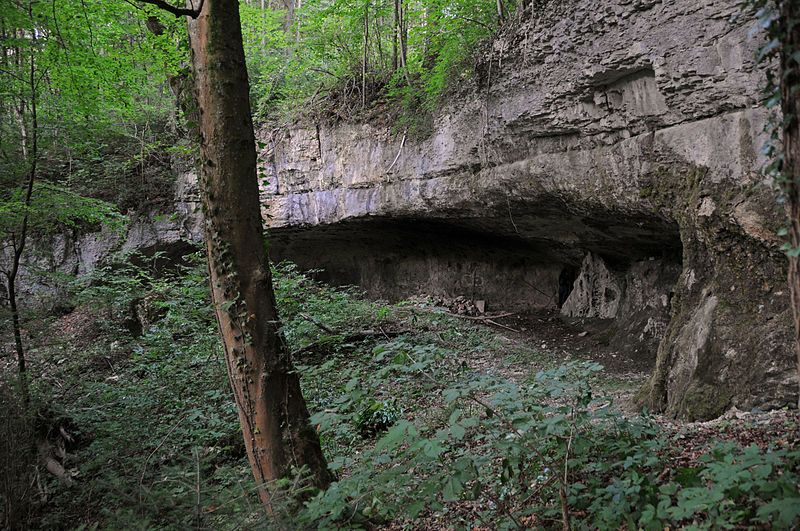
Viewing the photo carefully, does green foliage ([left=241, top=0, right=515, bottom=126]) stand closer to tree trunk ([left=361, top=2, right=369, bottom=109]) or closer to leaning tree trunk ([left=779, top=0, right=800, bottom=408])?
tree trunk ([left=361, top=2, right=369, bottom=109])

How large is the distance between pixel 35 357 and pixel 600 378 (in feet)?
22.5

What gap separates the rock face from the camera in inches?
169

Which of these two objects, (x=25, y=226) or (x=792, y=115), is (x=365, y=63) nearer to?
(x=25, y=226)

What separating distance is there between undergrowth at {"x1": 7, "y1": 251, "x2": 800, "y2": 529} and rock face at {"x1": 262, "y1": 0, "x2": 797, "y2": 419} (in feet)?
4.11

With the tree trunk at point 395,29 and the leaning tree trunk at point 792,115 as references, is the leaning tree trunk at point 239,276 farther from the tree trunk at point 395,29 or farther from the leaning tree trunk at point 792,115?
the tree trunk at point 395,29

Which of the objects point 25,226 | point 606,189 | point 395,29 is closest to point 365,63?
point 395,29

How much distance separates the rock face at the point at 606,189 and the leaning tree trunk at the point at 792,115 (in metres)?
1.88

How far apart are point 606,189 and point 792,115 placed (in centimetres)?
477

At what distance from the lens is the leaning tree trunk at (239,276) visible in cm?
305

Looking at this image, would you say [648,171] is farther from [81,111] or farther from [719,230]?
[81,111]

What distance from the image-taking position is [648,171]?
18.2ft

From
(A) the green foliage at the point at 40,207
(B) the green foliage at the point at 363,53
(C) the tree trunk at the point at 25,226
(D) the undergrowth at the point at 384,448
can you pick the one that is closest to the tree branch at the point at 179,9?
(D) the undergrowth at the point at 384,448

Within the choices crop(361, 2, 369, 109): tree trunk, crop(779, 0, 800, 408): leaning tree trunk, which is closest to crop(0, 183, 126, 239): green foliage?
crop(361, 2, 369, 109): tree trunk

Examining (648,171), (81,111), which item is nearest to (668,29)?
(648,171)
